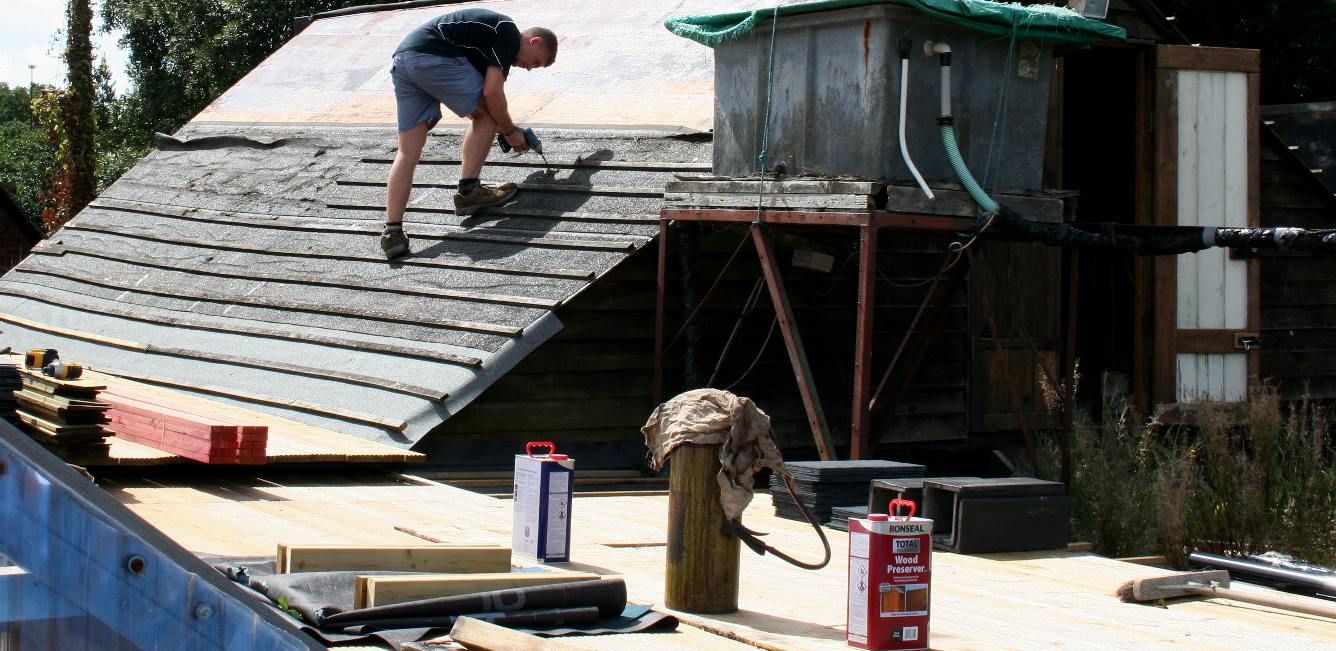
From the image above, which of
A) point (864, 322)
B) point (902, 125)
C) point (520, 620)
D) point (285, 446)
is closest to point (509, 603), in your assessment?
point (520, 620)

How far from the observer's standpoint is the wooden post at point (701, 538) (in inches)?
161

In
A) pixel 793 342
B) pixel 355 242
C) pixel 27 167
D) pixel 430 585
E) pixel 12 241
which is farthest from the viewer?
pixel 27 167

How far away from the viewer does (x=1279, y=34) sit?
19.6 metres

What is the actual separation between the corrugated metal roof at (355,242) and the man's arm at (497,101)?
37cm

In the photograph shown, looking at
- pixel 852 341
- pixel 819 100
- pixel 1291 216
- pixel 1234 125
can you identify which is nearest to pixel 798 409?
pixel 852 341

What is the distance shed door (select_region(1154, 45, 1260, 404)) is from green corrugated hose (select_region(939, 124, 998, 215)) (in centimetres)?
309

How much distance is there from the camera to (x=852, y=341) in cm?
947

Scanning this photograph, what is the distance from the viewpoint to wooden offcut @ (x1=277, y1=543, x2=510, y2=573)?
13.5 feet

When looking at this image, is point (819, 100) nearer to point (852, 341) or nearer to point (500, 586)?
point (852, 341)

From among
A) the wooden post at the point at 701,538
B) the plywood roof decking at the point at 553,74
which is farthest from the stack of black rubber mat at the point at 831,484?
the plywood roof decking at the point at 553,74

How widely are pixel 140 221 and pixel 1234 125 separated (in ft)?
26.4

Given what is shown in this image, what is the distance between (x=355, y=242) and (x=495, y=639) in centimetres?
641

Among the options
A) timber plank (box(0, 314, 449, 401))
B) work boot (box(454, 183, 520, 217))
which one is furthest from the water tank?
timber plank (box(0, 314, 449, 401))

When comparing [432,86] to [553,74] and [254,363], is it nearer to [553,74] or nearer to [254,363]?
[553,74]
